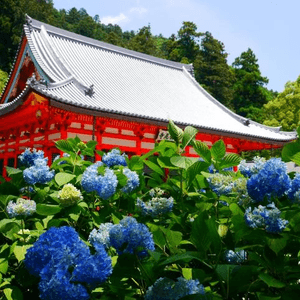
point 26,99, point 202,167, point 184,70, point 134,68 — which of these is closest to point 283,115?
point 184,70

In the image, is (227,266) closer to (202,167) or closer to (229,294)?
(229,294)

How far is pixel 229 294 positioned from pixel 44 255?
494 mm

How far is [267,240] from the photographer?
1047mm

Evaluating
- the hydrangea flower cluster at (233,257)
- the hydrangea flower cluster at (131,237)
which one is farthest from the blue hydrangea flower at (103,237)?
the hydrangea flower cluster at (233,257)

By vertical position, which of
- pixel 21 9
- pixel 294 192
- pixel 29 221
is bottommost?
pixel 29 221

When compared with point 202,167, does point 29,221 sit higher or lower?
lower

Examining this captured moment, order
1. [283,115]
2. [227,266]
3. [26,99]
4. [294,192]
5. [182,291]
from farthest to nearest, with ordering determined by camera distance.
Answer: [283,115] → [26,99] → [294,192] → [227,266] → [182,291]

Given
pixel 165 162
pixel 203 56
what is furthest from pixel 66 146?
pixel 203 56

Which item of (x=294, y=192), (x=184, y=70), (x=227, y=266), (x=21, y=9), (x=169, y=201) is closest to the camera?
(x=227, y=266)

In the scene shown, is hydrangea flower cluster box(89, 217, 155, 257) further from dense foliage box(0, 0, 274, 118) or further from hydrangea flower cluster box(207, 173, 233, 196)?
dense foliage box(0, 0, 274, 118)

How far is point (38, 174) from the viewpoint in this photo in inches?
70.6

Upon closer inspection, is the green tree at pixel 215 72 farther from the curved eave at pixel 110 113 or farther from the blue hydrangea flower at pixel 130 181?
the blue hydrangea flower at pixel 130 181

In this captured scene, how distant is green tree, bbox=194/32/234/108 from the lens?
4019cm

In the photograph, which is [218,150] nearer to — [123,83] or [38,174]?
[38,174]
